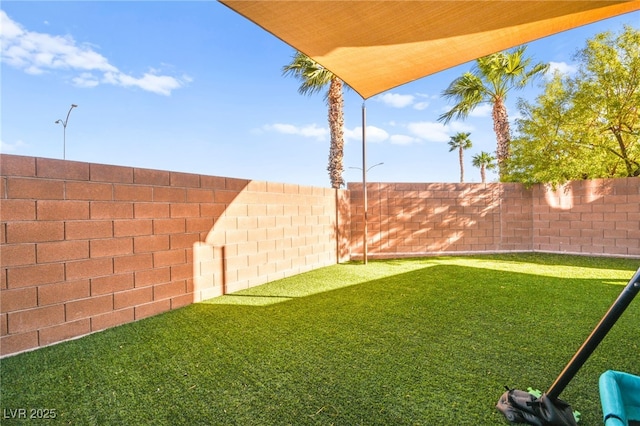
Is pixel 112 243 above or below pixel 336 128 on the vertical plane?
below

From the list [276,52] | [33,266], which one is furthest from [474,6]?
[276,52]

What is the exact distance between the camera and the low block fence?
2154 millimetres

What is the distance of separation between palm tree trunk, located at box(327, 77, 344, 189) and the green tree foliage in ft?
13.4

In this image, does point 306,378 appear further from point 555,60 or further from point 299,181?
point 555,60

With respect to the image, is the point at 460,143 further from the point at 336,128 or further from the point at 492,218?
the point at 492,218

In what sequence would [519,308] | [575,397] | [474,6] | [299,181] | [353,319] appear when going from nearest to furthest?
[575,397]
[474,6]
[353,319]
[519,308]
[299,181]

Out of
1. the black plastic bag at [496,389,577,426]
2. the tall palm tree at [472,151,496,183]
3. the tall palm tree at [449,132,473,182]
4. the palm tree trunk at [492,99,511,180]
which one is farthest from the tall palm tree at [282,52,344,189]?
the tall palm tree at [472,151,496,183]

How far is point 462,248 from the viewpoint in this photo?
6406 mm

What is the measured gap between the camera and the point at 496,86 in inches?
363

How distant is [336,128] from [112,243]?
632 cm

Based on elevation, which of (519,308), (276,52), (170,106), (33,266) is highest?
(276,52)

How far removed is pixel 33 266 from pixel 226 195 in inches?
72.9

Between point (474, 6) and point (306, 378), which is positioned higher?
point (474, 6)

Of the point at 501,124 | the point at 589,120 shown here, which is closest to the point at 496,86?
the point at 501,124
